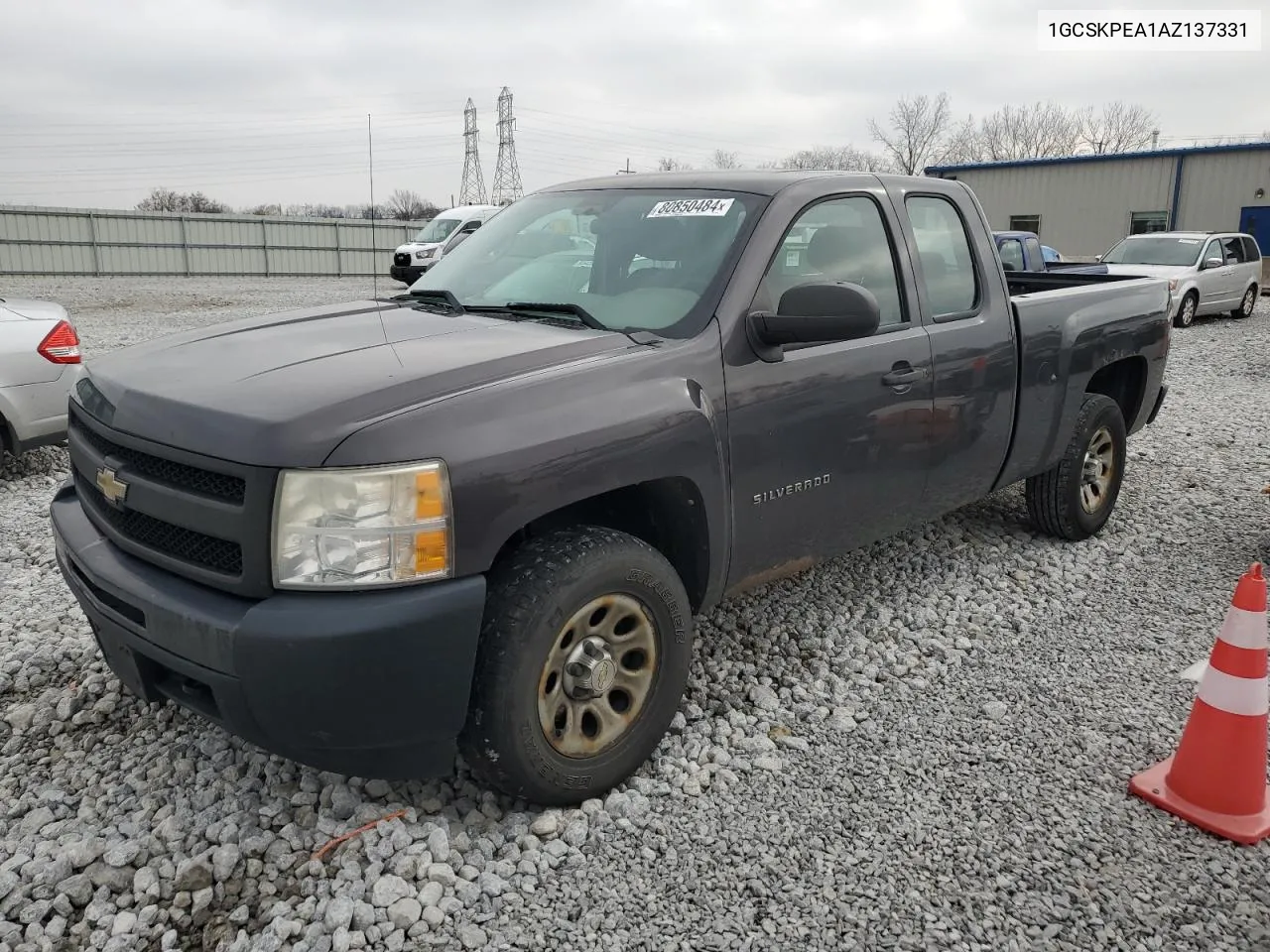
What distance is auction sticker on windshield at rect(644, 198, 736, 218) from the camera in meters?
3.53

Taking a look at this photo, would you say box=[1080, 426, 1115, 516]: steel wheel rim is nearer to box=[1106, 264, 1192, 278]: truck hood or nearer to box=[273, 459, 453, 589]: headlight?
box=[273, 459, 453, 589]: headlight

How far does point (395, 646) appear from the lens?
2.37 m

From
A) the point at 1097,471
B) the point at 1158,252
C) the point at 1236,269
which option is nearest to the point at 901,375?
the point at 1097,471

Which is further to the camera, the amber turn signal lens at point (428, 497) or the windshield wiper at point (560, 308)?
the windshield wiper at point (560, 308)

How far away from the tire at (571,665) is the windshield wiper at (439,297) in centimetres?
123

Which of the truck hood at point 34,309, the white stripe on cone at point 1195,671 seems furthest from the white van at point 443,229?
the white stripe on cone at point 1195,671

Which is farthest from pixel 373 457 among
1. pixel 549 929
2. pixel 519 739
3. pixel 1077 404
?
pixel 1077 404

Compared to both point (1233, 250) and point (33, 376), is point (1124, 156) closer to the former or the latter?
point (1233, 250)

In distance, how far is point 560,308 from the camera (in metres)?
3.38

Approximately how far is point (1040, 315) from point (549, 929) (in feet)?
11.4

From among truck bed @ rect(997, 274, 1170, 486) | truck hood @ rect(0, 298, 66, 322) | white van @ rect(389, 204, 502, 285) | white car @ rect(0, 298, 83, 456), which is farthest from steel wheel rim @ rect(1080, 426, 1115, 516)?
white van @ rect(389, 204, 502, 285)

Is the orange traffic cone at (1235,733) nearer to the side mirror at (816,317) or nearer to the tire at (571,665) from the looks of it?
the side mirror at (816,317)

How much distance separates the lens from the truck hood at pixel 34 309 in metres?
6.26

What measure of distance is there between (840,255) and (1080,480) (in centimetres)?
228
